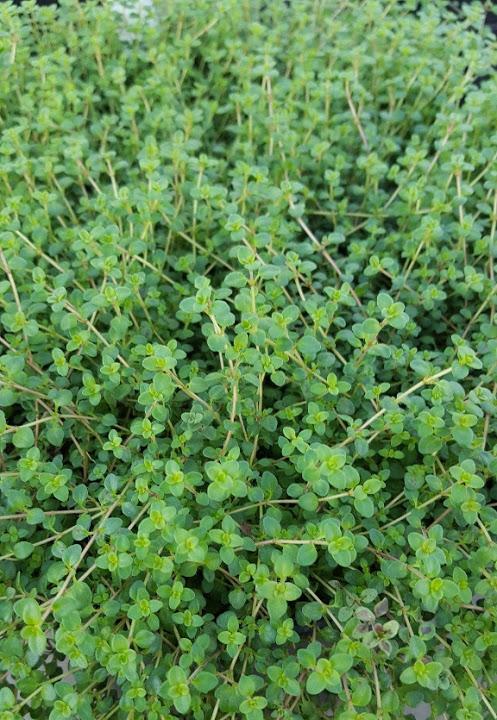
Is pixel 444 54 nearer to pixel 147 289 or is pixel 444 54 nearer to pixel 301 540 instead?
pixel 147 289

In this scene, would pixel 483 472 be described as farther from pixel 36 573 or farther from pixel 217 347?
pixel 36 573

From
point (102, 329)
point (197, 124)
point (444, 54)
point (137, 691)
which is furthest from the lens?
point (444, 54)

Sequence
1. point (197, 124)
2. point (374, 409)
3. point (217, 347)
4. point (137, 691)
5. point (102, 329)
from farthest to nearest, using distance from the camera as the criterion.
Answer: point (197, 124)
point (102, 329)
point (374, 409)
point (217, 347)
point (137, 691)

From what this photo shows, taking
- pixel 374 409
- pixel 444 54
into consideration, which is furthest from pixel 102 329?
pixel 444 54

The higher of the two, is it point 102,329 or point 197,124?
point 197,124

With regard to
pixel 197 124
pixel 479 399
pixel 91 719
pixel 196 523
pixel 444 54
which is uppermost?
pixel 444 54

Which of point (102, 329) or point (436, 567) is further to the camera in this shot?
point (102, 329)

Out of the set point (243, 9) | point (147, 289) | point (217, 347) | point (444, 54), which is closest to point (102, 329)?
point (147, 289)
